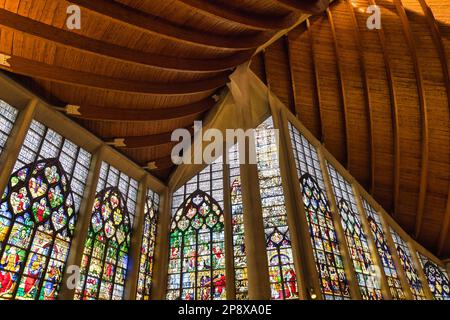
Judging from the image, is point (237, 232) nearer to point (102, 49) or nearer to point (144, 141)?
point (144, 141)

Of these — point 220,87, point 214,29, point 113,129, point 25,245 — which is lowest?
point 25,245

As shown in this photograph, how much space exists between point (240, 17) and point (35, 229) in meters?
6.57

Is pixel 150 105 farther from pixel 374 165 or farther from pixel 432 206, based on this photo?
pixel 432 206

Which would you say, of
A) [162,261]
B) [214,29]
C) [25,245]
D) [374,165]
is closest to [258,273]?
[162,261]

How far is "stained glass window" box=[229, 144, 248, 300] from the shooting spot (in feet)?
27.5

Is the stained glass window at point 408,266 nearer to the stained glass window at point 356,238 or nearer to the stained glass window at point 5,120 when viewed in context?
the stained glass window at point 356,238

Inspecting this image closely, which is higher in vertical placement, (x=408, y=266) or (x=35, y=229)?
(x=408, y=266)

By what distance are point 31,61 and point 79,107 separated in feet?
5.86

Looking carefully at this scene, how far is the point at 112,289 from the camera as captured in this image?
8570mm

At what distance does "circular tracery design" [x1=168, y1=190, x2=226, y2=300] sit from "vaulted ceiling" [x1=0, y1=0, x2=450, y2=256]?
78.1 inches

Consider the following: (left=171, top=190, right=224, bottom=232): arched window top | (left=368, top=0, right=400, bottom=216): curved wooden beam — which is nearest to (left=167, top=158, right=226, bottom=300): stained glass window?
(left=171, top=190, right=224, bottom=232): arched window top

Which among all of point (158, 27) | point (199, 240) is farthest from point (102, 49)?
point (199, 240)

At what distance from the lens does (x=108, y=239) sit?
904 cm

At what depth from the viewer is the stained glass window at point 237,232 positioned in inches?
330
